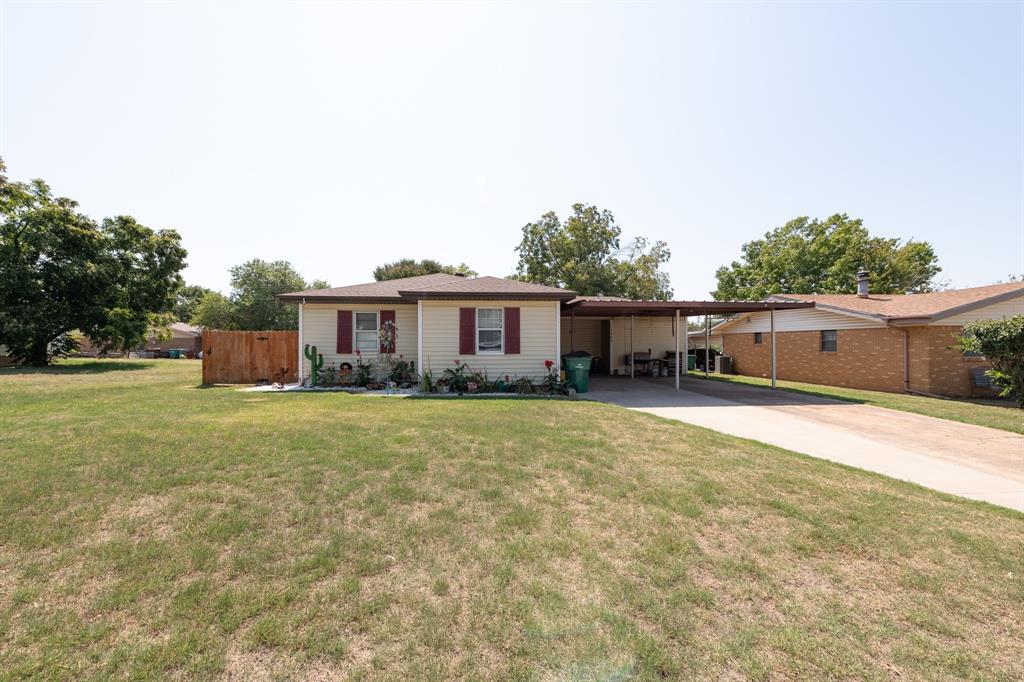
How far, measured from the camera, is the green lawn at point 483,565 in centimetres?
218

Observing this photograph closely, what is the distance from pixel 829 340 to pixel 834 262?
67.7 feet

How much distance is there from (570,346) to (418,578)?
621 inches

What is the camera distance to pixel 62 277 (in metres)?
18.7

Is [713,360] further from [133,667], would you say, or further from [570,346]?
[133,667]

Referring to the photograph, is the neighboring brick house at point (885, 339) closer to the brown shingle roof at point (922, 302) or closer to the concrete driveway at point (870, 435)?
the brown shingle roof at point (922, 302)

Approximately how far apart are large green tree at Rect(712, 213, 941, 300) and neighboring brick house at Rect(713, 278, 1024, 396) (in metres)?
16.8

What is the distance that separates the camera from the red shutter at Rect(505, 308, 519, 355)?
11805mm

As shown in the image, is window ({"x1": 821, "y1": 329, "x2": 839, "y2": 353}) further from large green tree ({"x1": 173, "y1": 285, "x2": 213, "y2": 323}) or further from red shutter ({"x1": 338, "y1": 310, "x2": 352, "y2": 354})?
large green tree ({"x1": 173, "y1": 285, "x2": 213, "y2": 323})

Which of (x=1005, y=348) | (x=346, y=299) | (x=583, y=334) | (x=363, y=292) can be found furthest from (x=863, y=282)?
(x=346, y=299)

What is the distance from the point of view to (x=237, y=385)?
1273 centimetres

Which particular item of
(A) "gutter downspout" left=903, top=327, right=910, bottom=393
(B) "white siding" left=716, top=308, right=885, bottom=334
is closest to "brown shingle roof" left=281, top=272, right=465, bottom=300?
(B) "white siding" left=716, top=308, right=885, bottom=334

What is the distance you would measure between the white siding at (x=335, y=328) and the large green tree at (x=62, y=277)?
1453 cm

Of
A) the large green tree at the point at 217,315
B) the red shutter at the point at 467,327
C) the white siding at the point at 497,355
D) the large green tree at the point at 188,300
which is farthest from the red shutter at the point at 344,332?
the large green tree at the point at 188,300

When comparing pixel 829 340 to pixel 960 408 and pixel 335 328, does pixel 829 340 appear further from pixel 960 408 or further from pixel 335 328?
pixel 335 328
